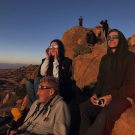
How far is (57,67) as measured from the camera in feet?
26.8

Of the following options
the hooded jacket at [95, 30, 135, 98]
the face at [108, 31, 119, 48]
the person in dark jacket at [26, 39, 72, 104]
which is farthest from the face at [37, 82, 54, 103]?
the person in dark jacket at [26, 39, 72, 104]

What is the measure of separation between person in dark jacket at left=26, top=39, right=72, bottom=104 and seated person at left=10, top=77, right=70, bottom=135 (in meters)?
1.86

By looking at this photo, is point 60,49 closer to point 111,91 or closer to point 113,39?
point 113,39

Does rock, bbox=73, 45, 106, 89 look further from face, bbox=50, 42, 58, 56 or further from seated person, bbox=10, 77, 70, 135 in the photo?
seated person, bbox=10, 77, 70, 135

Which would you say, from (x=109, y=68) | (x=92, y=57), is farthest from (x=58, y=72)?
(x=92, y=57)

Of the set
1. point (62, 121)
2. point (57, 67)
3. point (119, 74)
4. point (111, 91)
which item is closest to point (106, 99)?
point (111, 91)

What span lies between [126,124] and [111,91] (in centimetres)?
92

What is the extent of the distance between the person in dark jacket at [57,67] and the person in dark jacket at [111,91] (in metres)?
1.23

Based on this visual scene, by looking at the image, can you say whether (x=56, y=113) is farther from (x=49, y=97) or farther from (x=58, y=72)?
(x=58, y=72)

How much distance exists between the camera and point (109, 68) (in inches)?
272

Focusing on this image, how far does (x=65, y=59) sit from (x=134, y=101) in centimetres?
275

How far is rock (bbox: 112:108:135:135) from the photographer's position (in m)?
5.73

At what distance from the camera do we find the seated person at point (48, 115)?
573cm

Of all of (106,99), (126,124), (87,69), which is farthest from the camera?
(87,69)
